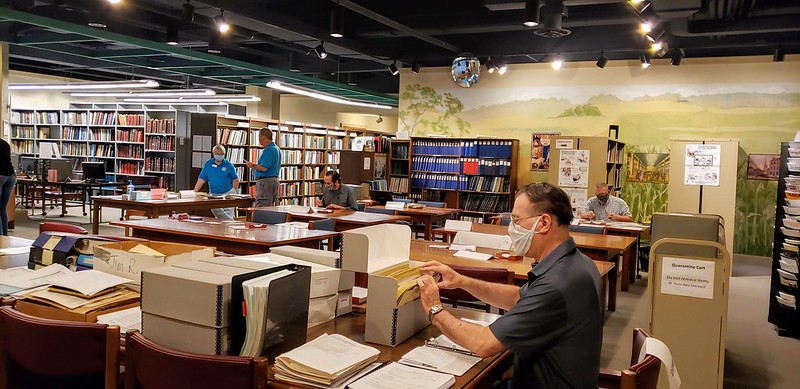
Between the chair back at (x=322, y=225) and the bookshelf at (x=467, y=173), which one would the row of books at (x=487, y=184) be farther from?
the chair back at (x=322, y=225)

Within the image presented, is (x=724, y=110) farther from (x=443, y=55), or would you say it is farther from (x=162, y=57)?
(x=162, y=57)

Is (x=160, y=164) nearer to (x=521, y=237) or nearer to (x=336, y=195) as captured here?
(x=336, y=195)

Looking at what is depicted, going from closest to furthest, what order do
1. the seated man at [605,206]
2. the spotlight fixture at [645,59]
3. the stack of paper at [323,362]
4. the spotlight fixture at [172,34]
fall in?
the stack of paper at [323,362], the seated man at [605,206], the spotlight fixture at [172,34], the spotlight fixture at [645,59]

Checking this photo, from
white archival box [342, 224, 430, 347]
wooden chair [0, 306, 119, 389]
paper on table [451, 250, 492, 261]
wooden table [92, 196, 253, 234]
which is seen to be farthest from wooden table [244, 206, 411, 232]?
wooden chair [0, 306, 119, 389]

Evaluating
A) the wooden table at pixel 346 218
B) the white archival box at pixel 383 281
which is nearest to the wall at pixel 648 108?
the wooden table at pixel 346 218

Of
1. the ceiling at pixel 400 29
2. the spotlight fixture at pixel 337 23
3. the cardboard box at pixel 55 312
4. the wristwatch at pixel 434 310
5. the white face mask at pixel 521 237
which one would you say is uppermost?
the ceiling at pixel 400 29

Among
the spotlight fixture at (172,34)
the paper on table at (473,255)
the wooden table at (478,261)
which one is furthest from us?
the spotlight fixture at (172,34)

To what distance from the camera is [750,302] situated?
7.58m

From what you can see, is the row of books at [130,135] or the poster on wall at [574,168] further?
the row of books at [130,135]

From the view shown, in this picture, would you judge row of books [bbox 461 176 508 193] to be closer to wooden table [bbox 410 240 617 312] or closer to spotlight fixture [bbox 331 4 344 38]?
spotlight fixture [bbox 331 4 344 38]

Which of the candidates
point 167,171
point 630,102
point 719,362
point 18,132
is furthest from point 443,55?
point 18,132

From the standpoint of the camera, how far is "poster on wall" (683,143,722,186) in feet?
33.2

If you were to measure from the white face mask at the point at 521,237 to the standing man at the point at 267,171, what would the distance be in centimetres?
774

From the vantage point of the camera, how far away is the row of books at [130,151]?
14609 millimetres
